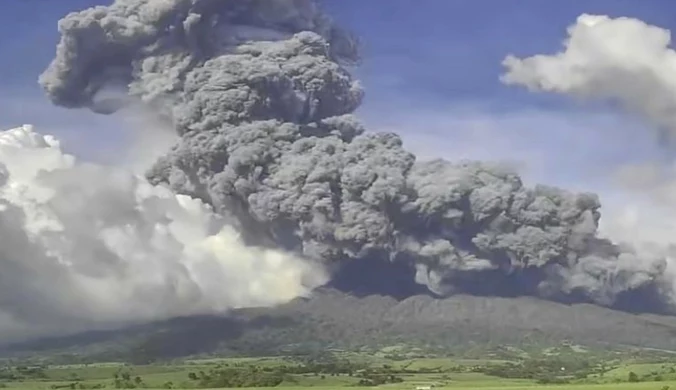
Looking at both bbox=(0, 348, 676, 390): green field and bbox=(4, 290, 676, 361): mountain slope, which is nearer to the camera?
bbox=(0, 348, 676, 390): green field

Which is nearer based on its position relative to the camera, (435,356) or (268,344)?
(435,356)

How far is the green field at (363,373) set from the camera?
90.6 metres

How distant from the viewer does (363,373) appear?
369ft

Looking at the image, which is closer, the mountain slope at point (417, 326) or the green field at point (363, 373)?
the green field at point (363, 373)

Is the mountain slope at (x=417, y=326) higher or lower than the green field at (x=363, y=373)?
higher

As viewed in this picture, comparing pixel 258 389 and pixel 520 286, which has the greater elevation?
pixel 520 286

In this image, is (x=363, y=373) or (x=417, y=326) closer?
(x=363, y=373)

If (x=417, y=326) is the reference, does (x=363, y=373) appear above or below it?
below

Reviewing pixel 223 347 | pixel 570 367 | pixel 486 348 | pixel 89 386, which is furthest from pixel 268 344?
pixel 89 386

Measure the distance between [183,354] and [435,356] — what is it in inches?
1425

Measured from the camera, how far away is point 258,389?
82.0 meters

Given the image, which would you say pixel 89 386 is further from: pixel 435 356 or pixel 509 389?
pixel 435 356

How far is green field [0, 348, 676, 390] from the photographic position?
90.6 metres

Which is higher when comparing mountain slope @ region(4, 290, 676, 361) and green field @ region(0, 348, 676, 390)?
mountain slope @ region(4, 290, 676, 361)
